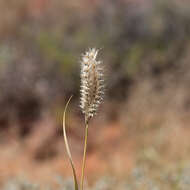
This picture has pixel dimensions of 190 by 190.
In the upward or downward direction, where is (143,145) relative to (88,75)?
downward

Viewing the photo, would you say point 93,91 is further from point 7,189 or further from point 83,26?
point 83,26

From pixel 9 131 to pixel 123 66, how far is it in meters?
2.89

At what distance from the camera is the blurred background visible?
22.1 ft

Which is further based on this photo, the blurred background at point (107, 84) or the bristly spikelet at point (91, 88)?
the blurred background at point (107, 84)

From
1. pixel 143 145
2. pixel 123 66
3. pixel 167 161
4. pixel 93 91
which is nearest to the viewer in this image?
pixel 93 91

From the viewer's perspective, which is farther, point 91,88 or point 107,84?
point 107,84

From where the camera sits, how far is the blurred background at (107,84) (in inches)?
265

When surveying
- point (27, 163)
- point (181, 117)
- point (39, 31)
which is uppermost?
point (39, 31)

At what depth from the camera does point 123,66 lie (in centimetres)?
956

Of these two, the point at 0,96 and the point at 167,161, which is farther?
the point at 0,96

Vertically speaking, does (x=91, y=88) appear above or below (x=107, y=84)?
above

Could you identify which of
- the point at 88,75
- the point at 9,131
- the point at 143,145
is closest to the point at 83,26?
the point at 9,131

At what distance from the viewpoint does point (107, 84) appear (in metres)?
9.33

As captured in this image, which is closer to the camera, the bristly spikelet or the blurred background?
the bristly spikelet
